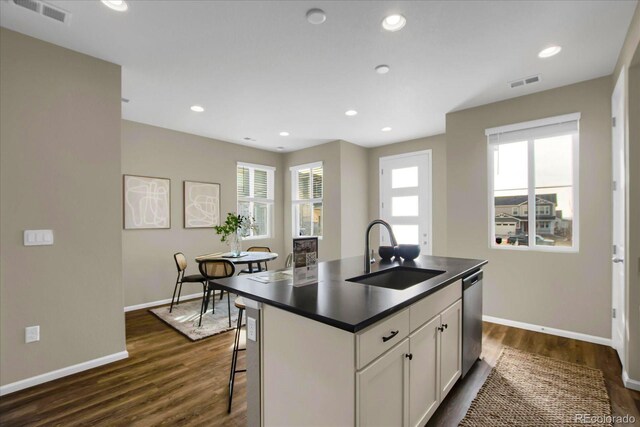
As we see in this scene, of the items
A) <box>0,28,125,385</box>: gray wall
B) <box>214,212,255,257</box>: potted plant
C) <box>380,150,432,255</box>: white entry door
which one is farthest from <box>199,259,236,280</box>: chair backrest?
<box>380,150,432,255</box>: white entry door

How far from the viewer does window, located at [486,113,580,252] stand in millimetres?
3256

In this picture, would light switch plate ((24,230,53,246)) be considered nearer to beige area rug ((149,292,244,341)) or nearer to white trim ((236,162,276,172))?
beige area rug ((149,292,244,341))

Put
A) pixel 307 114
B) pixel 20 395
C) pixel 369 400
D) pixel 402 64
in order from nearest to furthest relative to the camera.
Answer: pixel 369 400 → pixel 20 395 → pixel 402 64 → pixel 307 114

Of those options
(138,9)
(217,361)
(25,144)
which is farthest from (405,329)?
(25,144)

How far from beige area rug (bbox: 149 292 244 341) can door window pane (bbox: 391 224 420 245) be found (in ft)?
10.7

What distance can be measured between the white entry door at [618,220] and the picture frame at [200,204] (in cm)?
528

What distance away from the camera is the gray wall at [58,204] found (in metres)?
2.27

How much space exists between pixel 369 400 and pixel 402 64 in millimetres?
2712

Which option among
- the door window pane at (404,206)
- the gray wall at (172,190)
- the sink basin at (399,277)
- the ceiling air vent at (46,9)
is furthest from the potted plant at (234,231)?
the door window pane at (404,206)

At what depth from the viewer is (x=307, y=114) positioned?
13.4ft

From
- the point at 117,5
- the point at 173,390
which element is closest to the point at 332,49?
the point at 117,5

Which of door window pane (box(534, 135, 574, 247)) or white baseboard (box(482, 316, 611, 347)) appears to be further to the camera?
door window pane (box(534, 135, 574, 247))

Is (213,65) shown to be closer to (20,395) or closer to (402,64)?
(402,64)

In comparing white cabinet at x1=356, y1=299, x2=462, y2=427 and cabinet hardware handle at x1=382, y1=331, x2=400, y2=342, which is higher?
cabinet hardware handle at x1=382, y1=331, x2=400, y2=342
